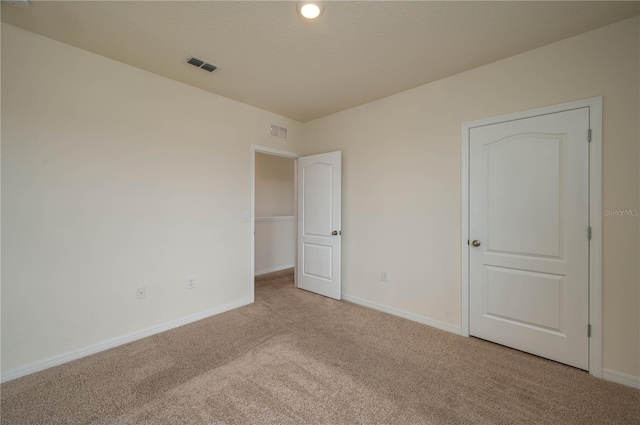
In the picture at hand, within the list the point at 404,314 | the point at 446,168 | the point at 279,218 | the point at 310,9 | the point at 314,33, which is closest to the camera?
the point at 310,9

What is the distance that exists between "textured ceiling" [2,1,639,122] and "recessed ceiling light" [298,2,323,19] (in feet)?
0.18

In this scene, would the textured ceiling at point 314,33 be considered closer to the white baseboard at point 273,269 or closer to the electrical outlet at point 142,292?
the electrical outlet at point 142,292

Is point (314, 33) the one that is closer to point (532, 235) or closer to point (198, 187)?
point (198, 187)

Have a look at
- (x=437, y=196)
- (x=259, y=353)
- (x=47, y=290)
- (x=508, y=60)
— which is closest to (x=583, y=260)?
(x=437, y=196)

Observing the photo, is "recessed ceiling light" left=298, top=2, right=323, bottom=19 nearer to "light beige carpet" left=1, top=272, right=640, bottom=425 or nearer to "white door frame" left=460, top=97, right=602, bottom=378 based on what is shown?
"white door frame" left=460, top=97, right=602, bottom=378

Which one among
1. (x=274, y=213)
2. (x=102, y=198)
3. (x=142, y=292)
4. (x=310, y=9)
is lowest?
(x=142, y=292)

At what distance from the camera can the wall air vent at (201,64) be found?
2.44m

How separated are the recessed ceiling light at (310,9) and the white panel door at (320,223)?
6.21ft

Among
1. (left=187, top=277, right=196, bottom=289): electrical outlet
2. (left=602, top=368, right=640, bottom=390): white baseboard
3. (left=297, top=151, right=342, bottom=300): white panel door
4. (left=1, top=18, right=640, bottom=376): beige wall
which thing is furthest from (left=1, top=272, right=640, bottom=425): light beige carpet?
(left=297, top=151, right=342, bottom=300): white panel door

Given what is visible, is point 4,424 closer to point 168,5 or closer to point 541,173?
point 168,5

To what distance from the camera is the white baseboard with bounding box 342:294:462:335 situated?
9.06ft

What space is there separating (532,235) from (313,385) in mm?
2206

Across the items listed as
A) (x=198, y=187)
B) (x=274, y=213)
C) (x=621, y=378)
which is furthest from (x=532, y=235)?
(x=274, y=213)

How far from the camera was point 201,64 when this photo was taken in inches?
99.3
